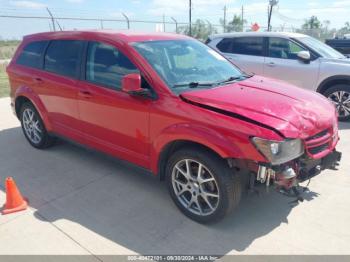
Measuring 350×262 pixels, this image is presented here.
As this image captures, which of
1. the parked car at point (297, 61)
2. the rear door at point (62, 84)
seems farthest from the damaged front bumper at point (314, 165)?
the parked car at point (297, 61)

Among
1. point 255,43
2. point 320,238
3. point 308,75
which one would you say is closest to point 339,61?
point 308,75

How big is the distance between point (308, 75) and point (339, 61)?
0.64 meters

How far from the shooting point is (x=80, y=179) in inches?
168

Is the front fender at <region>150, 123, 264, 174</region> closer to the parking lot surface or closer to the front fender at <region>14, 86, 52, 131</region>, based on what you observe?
the parking lot surface

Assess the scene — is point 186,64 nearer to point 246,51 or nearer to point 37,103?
point 37,103

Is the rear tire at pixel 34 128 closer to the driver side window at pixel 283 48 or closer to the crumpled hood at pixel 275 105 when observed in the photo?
the crumpled hood at pixel 275 105

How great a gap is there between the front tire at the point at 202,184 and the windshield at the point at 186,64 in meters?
0.77

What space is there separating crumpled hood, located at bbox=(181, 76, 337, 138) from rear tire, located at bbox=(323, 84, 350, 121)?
3405 millimetres

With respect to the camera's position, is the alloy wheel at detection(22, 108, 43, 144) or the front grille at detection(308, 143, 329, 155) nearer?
the front grille at detection(308, 143, 329, 155)

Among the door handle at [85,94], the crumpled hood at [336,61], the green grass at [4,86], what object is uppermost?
the crumpled hood at [336,61]

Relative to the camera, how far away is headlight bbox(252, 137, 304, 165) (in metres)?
2.71

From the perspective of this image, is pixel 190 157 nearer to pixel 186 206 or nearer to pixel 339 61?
pixel 186 206

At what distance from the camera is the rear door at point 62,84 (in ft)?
14.0

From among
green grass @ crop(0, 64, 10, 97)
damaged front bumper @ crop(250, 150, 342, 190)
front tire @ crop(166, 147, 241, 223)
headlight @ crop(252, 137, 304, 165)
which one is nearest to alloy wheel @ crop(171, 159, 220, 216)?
front tire @ crop(166, 147, 241, 223)
